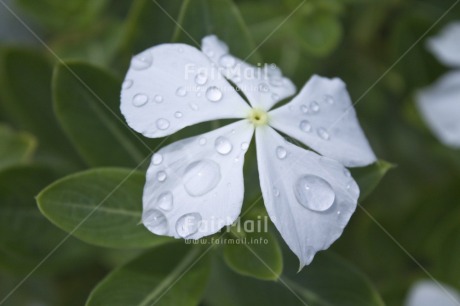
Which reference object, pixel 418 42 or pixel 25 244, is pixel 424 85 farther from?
pixel 25 244

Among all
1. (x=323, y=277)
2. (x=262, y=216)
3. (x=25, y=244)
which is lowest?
(x=323, y=277)

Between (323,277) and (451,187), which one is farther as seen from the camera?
(451,187)

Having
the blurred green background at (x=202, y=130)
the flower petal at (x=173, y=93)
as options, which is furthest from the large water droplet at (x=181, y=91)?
the blurred green background at (x=202, y=130)

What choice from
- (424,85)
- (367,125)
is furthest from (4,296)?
(424,85)

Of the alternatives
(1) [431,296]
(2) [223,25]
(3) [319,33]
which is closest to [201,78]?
(2) [223,25]

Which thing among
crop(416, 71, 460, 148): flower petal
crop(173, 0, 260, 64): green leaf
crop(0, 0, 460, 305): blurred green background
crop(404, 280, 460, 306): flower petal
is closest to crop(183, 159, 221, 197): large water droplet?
crop(0, 0, 460, 305): blurred green background

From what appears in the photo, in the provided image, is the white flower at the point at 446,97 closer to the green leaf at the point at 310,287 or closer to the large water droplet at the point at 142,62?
the green leaf at the point at 310,287

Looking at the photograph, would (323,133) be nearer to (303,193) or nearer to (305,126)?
(305,126)

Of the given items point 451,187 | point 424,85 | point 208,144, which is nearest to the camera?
point 208,144
